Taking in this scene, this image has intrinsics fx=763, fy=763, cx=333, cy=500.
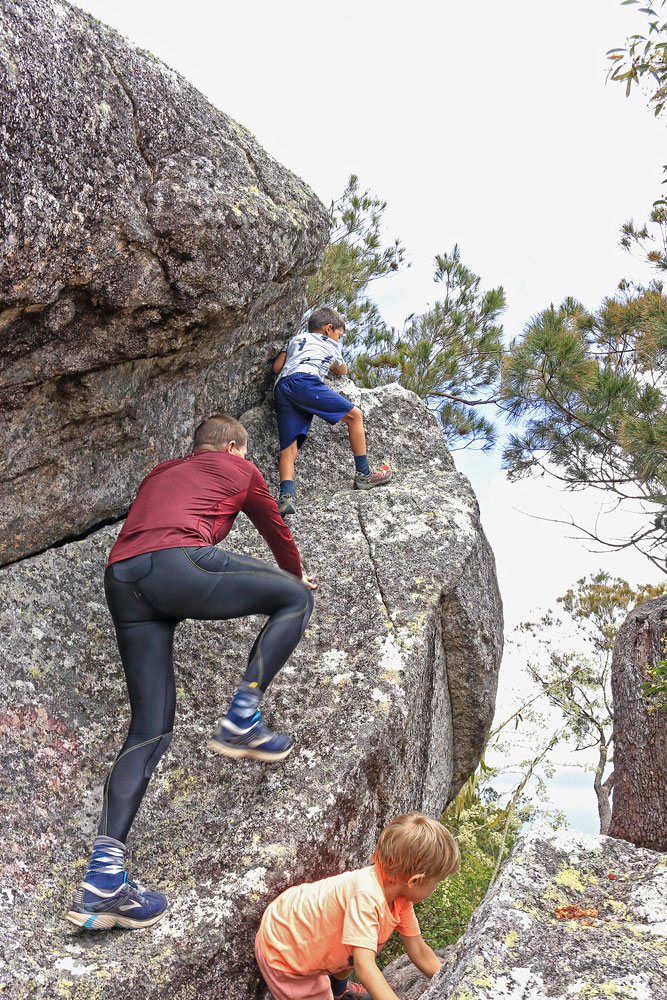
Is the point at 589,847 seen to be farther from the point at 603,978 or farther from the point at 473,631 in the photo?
the point at 473,631

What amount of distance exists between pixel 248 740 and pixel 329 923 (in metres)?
0.99

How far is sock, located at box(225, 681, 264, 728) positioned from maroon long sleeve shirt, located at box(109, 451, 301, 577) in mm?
816

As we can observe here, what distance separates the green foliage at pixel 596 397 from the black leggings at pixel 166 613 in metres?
6.03

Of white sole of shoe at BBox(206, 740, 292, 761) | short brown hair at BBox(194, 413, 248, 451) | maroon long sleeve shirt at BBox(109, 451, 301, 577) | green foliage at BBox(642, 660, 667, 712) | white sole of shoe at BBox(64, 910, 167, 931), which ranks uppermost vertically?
short brown hair at BBox(194, 413, 248, 451)

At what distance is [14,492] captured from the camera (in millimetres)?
5023

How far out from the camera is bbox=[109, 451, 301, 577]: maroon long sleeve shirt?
4078mm

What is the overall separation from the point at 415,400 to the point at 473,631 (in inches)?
106

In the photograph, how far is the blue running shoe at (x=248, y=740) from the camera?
13.3 ft

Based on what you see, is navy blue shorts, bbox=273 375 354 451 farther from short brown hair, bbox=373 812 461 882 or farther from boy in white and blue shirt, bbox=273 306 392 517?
short brown hair, bbox=373 812 461 882

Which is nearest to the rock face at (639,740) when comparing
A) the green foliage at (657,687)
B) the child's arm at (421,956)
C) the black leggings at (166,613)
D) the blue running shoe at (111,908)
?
the green foliage at (657,687)

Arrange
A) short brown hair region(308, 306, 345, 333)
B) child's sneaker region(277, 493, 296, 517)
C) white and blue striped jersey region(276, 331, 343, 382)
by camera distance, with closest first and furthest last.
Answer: child's sneaker region(277, 493, 296, 517) → white and blue striped jersey region(276, 331, 343, 382) → short brown hair region(308, 306, 345, 333)

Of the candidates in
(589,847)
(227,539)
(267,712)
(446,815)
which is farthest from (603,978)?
(446,815)

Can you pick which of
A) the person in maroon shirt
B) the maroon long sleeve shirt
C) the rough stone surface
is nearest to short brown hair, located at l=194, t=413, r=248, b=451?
the maroon long sleeve shirt

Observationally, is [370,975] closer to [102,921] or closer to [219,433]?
[102,921]
